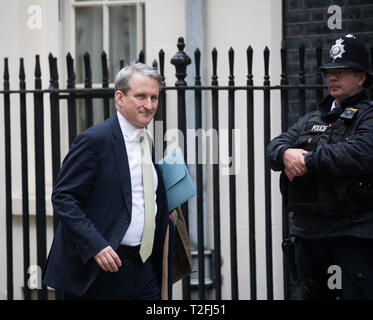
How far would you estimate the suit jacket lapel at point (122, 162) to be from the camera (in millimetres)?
3935

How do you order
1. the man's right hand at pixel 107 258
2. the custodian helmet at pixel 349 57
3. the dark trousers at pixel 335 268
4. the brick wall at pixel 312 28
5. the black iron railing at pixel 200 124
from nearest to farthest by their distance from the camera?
1. the man's right hand at pixel 107 258
2. the dark trousers at pixel 335 268
3. the custodian helmet at pixel 349 57
4. the black iron railing at pixel 200 124
5. the brick wall at pixel 312 28

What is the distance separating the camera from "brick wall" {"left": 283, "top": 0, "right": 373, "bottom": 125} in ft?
21.9

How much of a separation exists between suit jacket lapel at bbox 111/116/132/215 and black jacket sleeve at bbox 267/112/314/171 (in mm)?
821

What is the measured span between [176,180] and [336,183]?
0.78 meters

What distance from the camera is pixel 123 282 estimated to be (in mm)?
3961

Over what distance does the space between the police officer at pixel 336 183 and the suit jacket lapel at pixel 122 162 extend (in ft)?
2.72

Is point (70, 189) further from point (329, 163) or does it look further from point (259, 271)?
point (259, 271)

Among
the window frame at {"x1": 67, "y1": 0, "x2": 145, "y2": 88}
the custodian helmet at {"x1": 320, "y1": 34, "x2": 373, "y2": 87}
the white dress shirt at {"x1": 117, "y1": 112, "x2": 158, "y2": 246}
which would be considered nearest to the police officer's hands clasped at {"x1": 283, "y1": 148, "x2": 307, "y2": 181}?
the custodian helmet at {"x1": 320, "y1": 34, "x2": 373, "y2": 87}

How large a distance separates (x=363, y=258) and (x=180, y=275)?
0.95m

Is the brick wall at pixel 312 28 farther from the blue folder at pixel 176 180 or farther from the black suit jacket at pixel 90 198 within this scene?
the black suit jacket at pixel 90 198

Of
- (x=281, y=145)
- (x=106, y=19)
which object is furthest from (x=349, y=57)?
(x=106, y=19)

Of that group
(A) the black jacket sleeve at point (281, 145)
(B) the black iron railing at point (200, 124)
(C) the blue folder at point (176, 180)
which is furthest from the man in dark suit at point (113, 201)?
(B) the black iron railing at point (200, 124)

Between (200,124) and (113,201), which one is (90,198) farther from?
(200,124)

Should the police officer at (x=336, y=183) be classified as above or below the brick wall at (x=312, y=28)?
below
